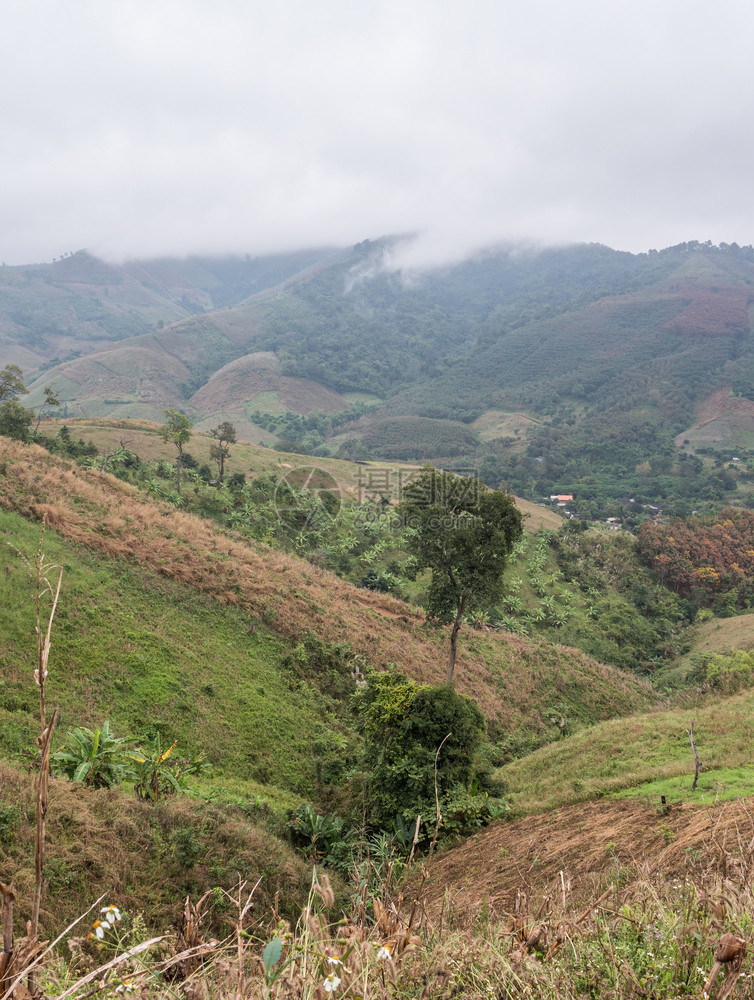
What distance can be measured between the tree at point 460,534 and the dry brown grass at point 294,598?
441 centimetres

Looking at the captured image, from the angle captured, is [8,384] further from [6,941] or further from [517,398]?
[517,398]

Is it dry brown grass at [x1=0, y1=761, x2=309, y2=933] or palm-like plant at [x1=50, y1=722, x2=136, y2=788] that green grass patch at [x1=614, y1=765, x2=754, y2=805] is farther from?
palm-like plant at [x1=50, y1=722, x2=136, y2=788]

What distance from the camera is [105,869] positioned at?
5922 mm

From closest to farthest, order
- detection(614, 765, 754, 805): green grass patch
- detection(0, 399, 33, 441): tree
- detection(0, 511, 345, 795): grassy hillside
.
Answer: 1. detection(614, 765, 754, 805): green grass patch
2. detection(0, 511, 345, 795): grassy hillside
3. detection(0, 399, 33, 441): tree

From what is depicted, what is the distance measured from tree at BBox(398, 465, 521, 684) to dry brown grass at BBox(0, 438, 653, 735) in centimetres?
441

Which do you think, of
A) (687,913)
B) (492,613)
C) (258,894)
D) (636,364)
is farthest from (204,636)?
(636,364)

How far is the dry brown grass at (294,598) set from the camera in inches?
633

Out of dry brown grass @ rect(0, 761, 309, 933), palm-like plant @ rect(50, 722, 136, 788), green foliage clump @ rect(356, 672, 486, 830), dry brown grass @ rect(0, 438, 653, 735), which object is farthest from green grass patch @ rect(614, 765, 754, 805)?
palm-like plant @ rect(50, 722, 136, 788)

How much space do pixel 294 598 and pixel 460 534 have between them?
269 inches

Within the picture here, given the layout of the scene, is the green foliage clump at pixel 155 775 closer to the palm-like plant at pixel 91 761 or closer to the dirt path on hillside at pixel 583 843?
the palm-like plant at pixel 91 761

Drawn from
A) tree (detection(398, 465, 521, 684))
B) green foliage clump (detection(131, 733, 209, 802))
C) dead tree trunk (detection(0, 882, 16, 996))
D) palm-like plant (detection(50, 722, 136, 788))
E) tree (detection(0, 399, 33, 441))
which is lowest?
green foliage clump (detection(131, 733, 209, 802))

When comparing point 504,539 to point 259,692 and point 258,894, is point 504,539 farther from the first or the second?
point 258,894

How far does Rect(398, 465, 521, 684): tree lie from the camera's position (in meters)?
13.7

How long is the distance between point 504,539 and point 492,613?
13390 millimetres
